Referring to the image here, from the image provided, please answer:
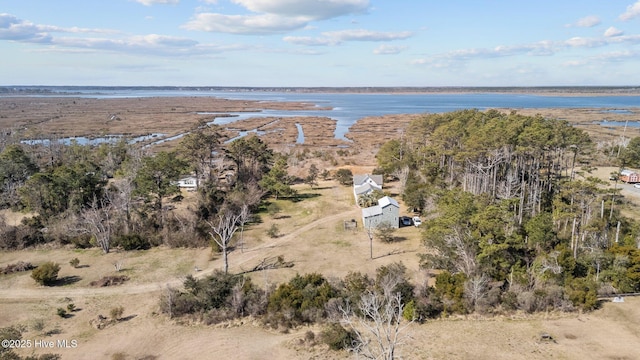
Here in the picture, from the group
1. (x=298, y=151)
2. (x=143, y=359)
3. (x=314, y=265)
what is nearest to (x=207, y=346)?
(x=143, y=359)

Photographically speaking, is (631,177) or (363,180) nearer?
(631,177)

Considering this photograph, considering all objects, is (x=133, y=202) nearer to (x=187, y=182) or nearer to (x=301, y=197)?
(x=187, y=182)

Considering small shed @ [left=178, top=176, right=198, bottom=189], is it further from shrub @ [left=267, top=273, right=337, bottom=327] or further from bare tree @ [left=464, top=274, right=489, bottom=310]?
bare tree @ [left=464, top=274, right=489, bottom=310]

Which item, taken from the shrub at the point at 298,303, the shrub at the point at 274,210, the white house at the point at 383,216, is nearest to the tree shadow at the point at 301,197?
the shrub at the point at 274,210

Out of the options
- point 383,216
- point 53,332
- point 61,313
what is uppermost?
point 383,216

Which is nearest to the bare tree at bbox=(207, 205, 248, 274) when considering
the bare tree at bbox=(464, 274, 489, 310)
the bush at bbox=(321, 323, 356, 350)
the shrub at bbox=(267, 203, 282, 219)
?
the shrub at bbox=(267, 203, 282, 219)

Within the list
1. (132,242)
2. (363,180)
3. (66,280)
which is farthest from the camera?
(363,180)

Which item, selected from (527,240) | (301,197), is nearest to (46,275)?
(301,197)
